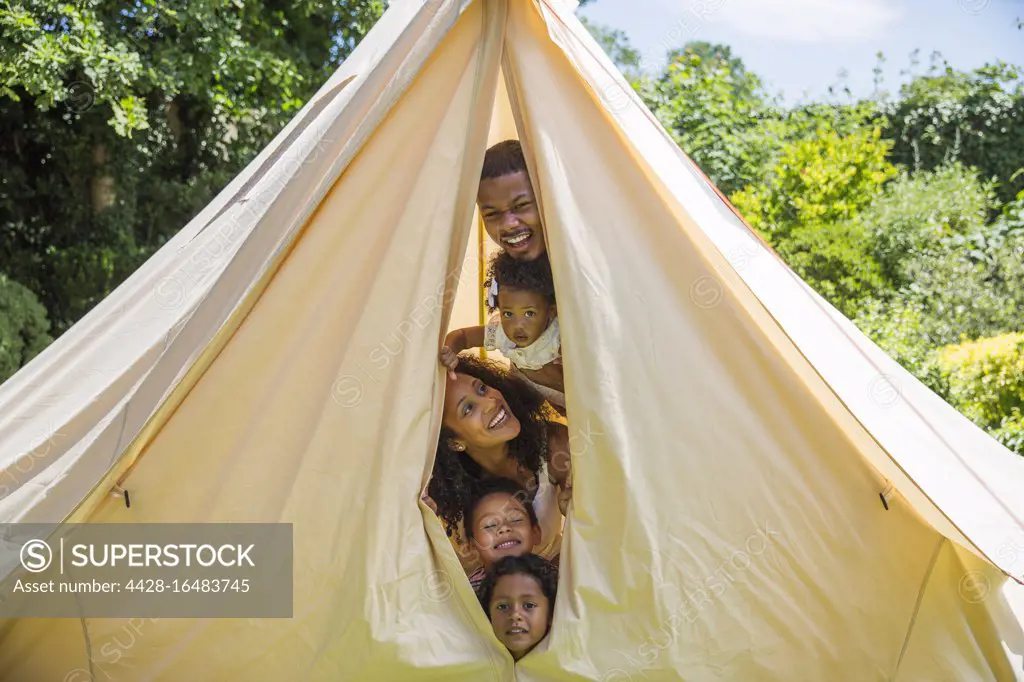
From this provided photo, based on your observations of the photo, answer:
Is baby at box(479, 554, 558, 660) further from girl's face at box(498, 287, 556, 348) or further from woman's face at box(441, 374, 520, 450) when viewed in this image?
girl's face at box(498, 287, 556, 348)

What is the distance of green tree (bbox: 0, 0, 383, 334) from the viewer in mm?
7305

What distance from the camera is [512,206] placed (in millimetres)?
3529

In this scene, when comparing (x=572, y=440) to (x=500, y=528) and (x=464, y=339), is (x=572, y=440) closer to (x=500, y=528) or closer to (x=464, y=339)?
(x=500, y=528)

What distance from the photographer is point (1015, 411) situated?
6047 mm

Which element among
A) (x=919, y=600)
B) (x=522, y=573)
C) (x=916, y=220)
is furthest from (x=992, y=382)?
(x=522, y=573)

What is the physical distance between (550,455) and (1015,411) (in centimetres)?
371

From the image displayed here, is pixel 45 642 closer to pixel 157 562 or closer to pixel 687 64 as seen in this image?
pixel 157 562

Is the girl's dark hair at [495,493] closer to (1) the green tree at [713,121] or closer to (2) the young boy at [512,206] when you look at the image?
(2) the young boy at [512,206]

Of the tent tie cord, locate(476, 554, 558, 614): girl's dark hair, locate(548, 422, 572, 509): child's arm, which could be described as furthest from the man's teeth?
the tent tie cord

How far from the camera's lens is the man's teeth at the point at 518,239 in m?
3.53

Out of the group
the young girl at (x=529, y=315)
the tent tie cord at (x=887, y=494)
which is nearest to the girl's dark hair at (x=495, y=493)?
the young girl at (x=529, y=315)

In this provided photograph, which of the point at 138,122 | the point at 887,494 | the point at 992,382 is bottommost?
the point at 887,494

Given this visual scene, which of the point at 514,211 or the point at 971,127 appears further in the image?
the point at 971,127

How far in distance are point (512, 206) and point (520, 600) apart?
4.57 feet
